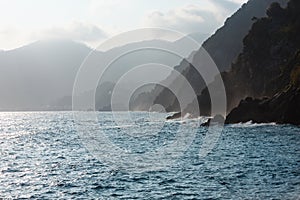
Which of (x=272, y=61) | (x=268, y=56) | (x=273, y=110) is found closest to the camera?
(x=273, y=110)

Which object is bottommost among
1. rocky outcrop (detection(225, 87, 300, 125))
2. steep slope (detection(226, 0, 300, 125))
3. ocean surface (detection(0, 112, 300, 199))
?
ocean surface (detection(0, 112, 300, 199))

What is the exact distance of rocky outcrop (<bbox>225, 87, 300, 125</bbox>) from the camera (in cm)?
9750

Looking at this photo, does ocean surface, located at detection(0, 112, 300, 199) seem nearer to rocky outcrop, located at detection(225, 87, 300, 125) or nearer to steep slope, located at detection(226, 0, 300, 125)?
rocky outcrop, located at detection(225, 87, 300, 125)

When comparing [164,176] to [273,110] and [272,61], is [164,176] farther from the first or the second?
[272,61]

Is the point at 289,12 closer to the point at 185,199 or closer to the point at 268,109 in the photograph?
the point at 268,109

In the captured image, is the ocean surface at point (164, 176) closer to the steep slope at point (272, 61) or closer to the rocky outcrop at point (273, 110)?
the rocky outcrop at point (273, 110)

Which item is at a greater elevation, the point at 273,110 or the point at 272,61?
the point at 272,61

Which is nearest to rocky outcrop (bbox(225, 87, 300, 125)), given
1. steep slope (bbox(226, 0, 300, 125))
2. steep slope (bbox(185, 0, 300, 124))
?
steep slope (bbox(226, 0, 300, 125))

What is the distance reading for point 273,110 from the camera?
108m

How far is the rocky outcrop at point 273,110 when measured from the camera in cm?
9750

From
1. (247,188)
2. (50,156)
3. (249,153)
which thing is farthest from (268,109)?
(247,188)

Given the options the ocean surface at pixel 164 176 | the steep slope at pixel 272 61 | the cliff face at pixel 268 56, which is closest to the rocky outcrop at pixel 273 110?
the steep slope at pixel 272 61

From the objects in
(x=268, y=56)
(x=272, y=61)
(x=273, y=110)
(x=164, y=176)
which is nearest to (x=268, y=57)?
(x=268, y=56)

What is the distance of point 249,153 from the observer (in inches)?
2303
